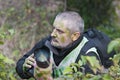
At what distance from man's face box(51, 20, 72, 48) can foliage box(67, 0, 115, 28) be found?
520cm

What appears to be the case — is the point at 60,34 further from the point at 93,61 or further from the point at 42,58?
the point at 93,61

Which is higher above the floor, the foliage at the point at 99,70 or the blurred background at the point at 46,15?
the foliage at the point at 99,70

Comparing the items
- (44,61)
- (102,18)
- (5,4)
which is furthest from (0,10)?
(44,61)

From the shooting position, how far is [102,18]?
9891 mm

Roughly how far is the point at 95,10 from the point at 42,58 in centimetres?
646

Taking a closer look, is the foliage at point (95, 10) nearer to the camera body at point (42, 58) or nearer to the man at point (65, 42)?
the man at point (65, 42)

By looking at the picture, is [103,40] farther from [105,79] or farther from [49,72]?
[105,79]

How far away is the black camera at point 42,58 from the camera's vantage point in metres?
3.35

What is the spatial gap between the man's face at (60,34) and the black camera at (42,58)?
56 centimetres

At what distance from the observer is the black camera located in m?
3.35

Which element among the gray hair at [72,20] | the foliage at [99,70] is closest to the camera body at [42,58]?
the foliage at [99,70]

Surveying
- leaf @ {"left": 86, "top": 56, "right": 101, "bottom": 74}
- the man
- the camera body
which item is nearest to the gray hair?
the man

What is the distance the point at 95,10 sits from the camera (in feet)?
32.2

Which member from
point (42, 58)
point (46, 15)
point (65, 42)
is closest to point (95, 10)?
point (46, 15)
